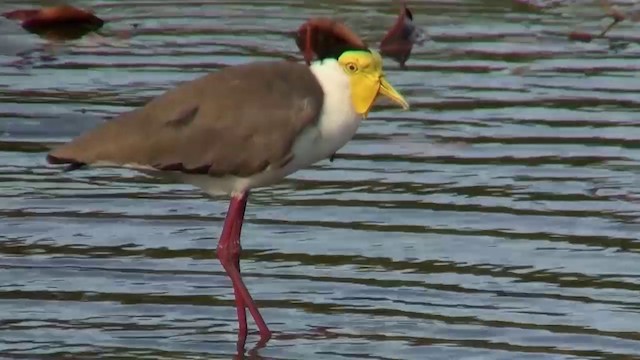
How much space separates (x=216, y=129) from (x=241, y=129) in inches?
4.6

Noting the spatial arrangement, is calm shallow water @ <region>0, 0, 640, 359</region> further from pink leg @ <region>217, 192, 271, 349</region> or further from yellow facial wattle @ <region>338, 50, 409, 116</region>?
yellow facial wattle @ <region>338, 50, 409, 116</region>

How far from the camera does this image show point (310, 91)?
907 centimetres

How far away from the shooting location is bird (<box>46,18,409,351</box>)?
8.98 metres

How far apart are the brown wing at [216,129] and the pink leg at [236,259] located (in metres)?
0.27

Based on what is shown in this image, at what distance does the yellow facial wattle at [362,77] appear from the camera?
9148 millimetres

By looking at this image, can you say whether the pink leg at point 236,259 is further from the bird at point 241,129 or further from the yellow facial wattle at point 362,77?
the yellow facial wattle at point 362,77

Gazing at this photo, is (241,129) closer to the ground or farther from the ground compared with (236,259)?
farther from the ground

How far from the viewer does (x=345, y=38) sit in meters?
14.3

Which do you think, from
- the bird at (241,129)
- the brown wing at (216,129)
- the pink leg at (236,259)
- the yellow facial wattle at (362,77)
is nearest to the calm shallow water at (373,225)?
the pink leg at (236,259)

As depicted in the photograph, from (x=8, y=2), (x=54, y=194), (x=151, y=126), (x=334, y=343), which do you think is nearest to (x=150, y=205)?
(x=54, y=194)

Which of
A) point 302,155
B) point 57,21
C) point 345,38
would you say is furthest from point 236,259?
point 57,21

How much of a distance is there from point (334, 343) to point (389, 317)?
0.40 meters

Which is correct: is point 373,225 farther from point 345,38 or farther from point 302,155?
point 345,38

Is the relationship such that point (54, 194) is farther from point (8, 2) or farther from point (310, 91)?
point (8, 2)
